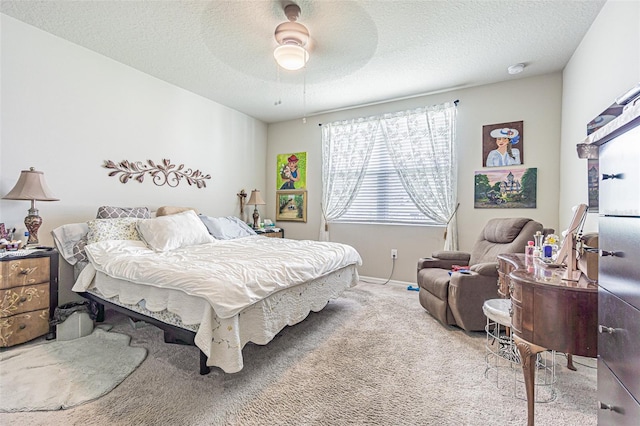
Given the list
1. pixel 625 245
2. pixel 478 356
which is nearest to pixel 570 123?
pixel 478 356

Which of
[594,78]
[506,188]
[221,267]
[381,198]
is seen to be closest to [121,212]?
[221,267]

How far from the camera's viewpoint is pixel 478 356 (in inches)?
84.0

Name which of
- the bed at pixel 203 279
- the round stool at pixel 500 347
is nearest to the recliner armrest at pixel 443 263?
the bed at pixel 203 279

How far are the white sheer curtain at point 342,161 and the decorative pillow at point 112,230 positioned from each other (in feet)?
8.94

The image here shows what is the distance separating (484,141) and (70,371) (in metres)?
4.60

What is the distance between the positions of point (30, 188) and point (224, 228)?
1.81 meters

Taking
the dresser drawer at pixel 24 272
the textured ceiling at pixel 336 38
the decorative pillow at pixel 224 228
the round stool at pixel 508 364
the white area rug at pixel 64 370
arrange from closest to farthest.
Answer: the white area rug at pixel 64 370
the round stool at pixel 508 364
the dresser drawer at pixel 24 272
the textured ceiling at pixel 336 38
the decorative pillow at pixel 224 228

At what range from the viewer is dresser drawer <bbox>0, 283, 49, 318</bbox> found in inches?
83.9

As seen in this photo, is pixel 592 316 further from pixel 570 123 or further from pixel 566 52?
pixel 566 52

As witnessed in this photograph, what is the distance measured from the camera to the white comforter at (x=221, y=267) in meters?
1.67

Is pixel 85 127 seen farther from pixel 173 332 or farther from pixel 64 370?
pixel 173 332

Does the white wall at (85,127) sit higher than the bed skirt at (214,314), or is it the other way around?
the white wall at (85,127)

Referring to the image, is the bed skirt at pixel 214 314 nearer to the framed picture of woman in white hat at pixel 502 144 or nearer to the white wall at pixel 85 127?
the white wall at pixel 85 127

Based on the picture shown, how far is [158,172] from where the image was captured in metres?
3.63
